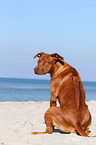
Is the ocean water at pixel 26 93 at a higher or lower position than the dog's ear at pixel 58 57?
lower

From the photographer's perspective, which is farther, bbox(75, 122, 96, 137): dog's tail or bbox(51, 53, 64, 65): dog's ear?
bbox(51, 53, 64, 65): dog's ear

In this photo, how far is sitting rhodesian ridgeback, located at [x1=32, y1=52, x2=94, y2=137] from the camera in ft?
22.9

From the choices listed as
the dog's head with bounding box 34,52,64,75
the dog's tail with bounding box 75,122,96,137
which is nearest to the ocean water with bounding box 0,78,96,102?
the dog's head with bounding box 34,52,64,75

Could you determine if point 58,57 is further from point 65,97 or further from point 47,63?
point 65,97

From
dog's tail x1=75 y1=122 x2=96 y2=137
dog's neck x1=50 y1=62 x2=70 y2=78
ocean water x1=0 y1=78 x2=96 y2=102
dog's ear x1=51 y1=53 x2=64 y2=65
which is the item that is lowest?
ocean water x1=0 y1=78 x2=96 y2=102

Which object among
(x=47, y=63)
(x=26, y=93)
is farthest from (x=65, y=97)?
(x=26, y=93)

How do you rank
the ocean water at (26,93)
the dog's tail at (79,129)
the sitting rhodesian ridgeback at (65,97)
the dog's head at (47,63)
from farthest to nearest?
the ocean water at (26,93) → the dog's head at (47,63) → the sitting rhodesian ridgeback at (65,97) → the dog's tail at (79,129)

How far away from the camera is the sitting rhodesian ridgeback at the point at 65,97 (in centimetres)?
698

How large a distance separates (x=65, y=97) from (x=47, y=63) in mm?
1045

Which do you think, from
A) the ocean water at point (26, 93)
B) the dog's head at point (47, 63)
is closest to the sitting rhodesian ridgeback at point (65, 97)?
the dog's head at point (47, 63)

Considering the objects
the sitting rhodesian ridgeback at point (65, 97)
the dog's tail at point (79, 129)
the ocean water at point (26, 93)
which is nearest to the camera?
the dog's tail at point (79, 129)

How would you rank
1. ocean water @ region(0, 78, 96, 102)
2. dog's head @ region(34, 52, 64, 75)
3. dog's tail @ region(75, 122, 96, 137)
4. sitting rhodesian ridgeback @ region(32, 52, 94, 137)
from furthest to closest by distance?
ocean water @ region(0, 78, 96, 102)
dog's head @ region(34, 52, 64, 75)
sitting rhodesian ridgeback @ region(32, 52, 94, 137)
dog's tail @ region(75, 122, 96, 137)

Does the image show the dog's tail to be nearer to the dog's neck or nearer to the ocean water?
the dog's neck

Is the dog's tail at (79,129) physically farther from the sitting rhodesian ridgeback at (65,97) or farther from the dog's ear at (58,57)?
the dog's ear at (58,57)
